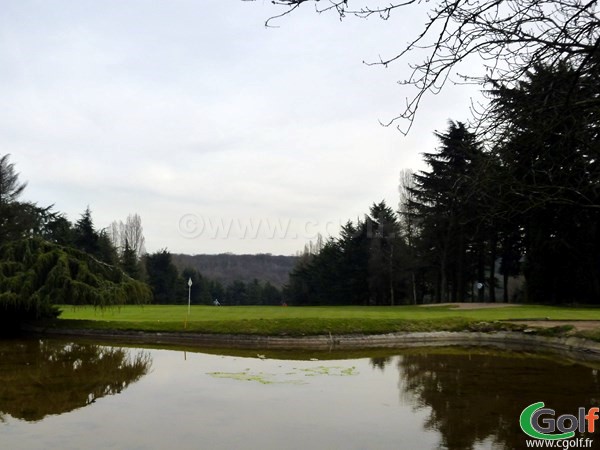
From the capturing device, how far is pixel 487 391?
903 centimetres

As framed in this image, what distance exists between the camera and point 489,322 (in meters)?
18.1

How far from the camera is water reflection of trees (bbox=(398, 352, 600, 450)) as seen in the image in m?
6.55

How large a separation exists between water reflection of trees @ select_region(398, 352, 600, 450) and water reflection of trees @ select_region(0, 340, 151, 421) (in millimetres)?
5094

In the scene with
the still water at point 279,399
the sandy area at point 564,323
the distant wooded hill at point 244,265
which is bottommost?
the still water at point 279,399

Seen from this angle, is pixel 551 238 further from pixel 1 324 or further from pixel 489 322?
pixel 1 324

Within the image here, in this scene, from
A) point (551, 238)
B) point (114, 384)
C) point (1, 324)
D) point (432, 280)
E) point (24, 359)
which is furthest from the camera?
point (432, 280)

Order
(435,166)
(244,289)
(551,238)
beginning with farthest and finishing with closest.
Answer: (244,289)
(435,166)
(551,238)

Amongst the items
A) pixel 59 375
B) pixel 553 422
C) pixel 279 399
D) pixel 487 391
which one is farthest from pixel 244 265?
pixel 553 422

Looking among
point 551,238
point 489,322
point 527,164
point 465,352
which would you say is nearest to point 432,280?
point 551,238

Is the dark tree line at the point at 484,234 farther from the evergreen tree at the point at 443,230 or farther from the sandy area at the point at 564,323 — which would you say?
the sandy area at the point at 564,323

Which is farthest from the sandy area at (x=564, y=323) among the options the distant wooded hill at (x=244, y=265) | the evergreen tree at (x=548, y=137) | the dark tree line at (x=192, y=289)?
the distant wooded hill at (x=244, y=265)

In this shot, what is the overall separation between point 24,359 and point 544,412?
1108cm

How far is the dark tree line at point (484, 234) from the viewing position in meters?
5.49

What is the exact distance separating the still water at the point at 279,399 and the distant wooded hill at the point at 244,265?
72.8m
